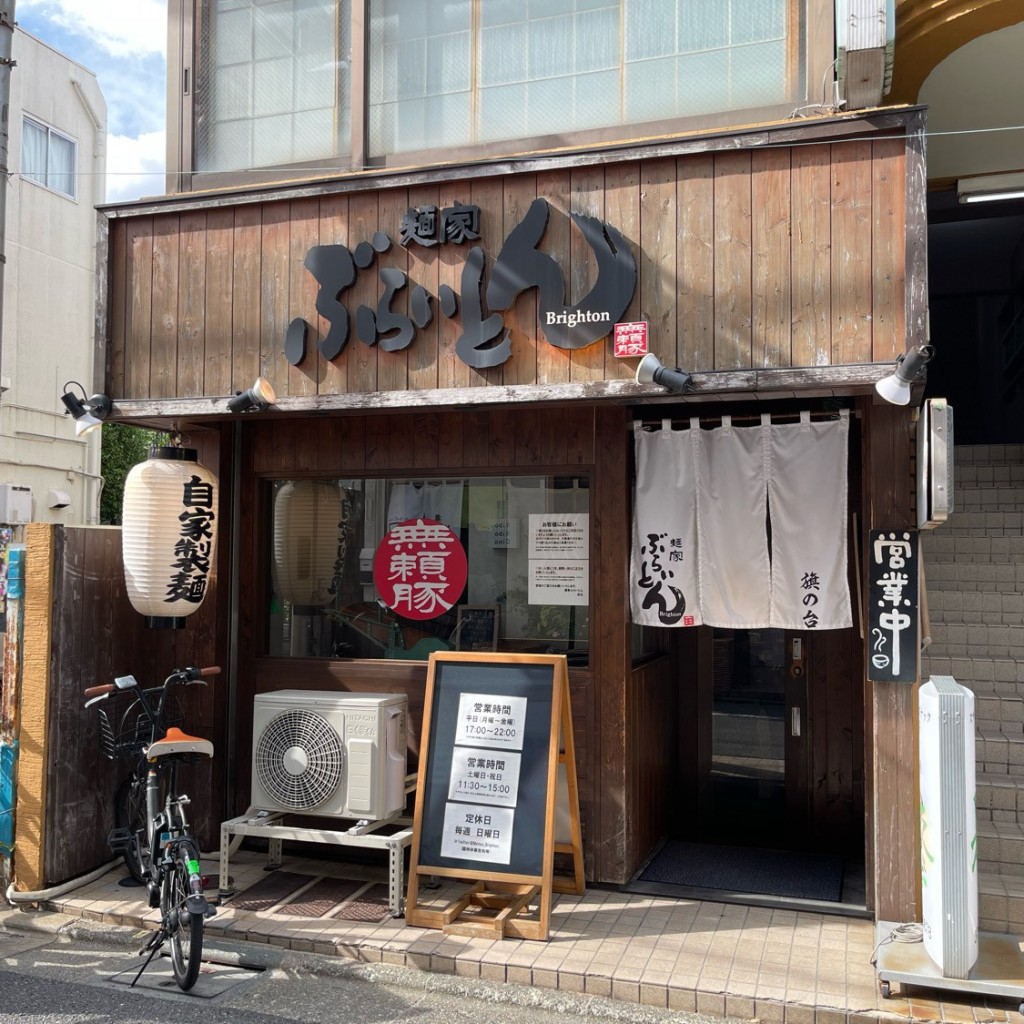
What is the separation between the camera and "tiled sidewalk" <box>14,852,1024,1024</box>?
17.7 feet

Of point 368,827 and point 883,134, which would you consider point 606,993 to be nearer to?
point 368,827

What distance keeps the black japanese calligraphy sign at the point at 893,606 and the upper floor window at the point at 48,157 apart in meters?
19.0

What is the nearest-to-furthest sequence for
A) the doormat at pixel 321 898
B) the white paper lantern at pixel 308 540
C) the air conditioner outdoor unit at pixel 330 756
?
the doormat at pixel 321 898 → the air conditioner outdoor unit at pixel 330 756 → the white paper lantern at pixel 308 540

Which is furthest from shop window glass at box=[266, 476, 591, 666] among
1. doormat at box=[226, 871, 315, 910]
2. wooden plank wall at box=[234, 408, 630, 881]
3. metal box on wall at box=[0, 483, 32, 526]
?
metal box on wall at box=[0, 483, 32, 526]

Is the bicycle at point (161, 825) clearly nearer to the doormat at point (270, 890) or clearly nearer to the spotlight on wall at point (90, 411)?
the doormat at point (270, 890)

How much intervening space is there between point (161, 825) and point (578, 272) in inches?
178

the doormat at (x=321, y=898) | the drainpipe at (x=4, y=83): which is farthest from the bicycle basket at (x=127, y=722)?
the drainpipe at (x=4, y=83)

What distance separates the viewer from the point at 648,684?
317 inches

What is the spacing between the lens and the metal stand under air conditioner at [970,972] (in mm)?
5281

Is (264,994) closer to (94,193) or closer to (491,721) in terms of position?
(491,721)

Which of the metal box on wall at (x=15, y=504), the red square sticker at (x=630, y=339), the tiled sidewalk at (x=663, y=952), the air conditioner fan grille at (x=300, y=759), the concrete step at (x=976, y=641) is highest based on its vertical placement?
the red square sticker at (x=630, y=339)

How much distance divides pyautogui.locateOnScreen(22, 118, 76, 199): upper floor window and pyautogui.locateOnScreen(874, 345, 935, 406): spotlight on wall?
18.9 m

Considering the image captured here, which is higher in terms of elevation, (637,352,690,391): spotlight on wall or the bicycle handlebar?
(637,352,690,391): spotlight on wall

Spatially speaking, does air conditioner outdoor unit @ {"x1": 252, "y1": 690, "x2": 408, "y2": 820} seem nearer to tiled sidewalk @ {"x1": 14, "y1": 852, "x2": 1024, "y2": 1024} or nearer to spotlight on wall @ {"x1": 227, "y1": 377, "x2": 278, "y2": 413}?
tiled sidewalk @ {"x1": 14, "y1": 852, "x2": 1024, "y2": 1024}
